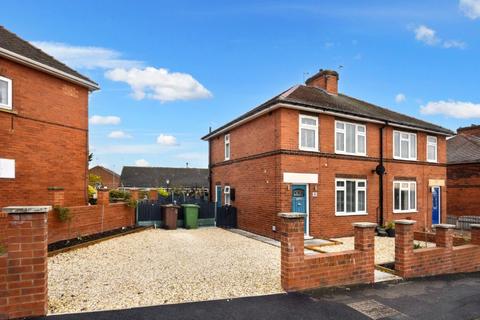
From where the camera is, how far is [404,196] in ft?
52.2

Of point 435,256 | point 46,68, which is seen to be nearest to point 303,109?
point 435,256

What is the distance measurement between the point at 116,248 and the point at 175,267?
2.92 m

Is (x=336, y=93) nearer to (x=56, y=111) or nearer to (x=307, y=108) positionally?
(x=307, y=108)

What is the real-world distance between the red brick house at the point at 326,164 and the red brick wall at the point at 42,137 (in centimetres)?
663

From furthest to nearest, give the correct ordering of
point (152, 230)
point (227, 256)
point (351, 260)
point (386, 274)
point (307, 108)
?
point (152, 230)
point (307, 108)
point (227, 256)
point (386, 274)
point (351, 260)

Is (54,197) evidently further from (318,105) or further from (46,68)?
(318,105)

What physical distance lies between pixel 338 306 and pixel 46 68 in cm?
1105

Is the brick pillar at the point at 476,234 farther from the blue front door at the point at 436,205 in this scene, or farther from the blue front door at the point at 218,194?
the blue front door at the point at 218,194

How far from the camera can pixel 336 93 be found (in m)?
17.0

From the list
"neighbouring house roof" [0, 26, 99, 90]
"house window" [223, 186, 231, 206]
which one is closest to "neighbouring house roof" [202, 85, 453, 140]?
"house window" [223, 186, 231, 206]

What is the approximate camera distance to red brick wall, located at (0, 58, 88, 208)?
10.1 meters

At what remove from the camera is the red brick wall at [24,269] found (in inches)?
183

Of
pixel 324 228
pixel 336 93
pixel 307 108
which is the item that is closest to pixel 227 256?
pixel 324 228

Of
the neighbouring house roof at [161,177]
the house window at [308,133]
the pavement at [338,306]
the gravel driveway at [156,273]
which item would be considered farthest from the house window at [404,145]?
the neighbouring house roof at [161,177]
